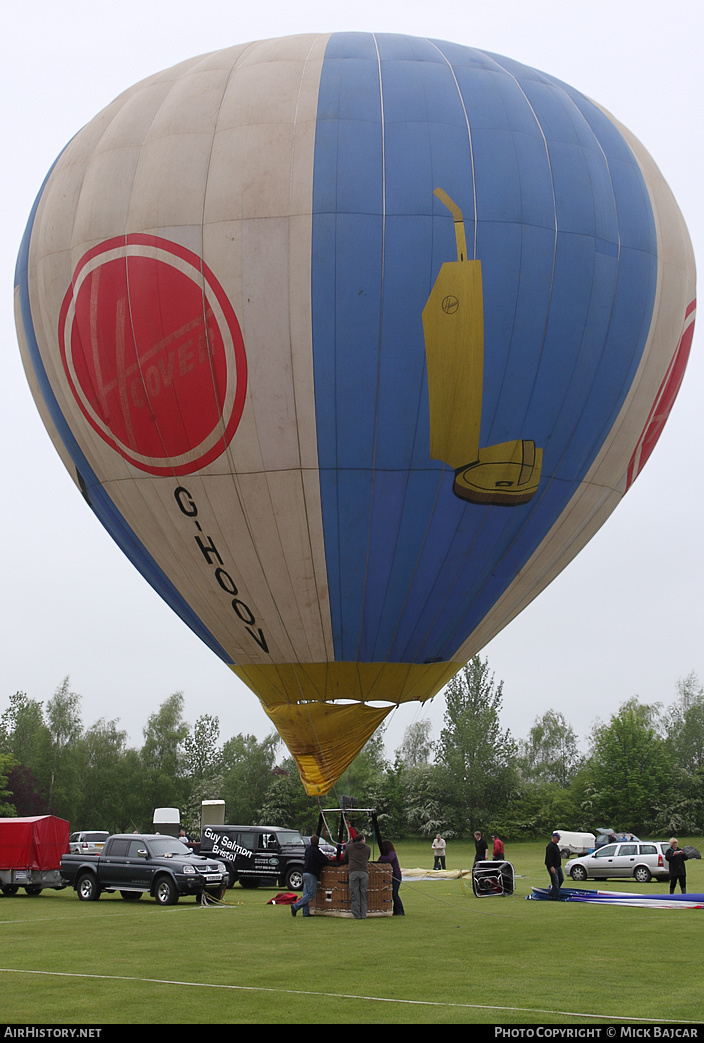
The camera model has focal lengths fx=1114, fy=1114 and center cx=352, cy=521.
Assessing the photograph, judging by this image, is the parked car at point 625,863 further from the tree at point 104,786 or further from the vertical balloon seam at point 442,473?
the tree at point 104,786

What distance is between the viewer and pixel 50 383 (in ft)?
48.7

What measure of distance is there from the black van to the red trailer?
374cm

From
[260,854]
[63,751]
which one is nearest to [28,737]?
[63,751]

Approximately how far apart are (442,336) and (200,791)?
55.6 meters

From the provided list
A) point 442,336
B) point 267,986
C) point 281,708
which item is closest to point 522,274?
point 442,336

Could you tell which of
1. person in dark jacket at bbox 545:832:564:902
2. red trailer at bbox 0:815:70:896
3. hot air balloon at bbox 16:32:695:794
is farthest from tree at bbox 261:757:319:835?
hot air balloon at bbox 16:32:695:794

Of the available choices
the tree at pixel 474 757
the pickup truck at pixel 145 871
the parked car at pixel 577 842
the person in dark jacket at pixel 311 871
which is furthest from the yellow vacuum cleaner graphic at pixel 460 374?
the tree at pixel 474 757

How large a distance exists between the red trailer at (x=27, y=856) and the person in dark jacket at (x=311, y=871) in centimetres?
859

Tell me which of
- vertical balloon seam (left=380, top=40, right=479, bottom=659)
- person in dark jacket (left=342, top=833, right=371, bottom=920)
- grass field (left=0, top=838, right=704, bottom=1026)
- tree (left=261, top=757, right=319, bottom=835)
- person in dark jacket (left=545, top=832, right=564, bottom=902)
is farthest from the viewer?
tree (left=261, top=757, right=319, bottom=835)

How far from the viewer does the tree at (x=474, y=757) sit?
169 feet

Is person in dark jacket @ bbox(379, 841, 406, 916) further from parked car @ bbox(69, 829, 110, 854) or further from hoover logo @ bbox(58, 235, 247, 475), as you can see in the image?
parked car @ bbox(69, 829, 110, 854)

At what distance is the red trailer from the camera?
23.3 m

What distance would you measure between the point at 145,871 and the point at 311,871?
5.41m

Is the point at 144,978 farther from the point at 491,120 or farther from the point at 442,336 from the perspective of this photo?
the point at 491,120
